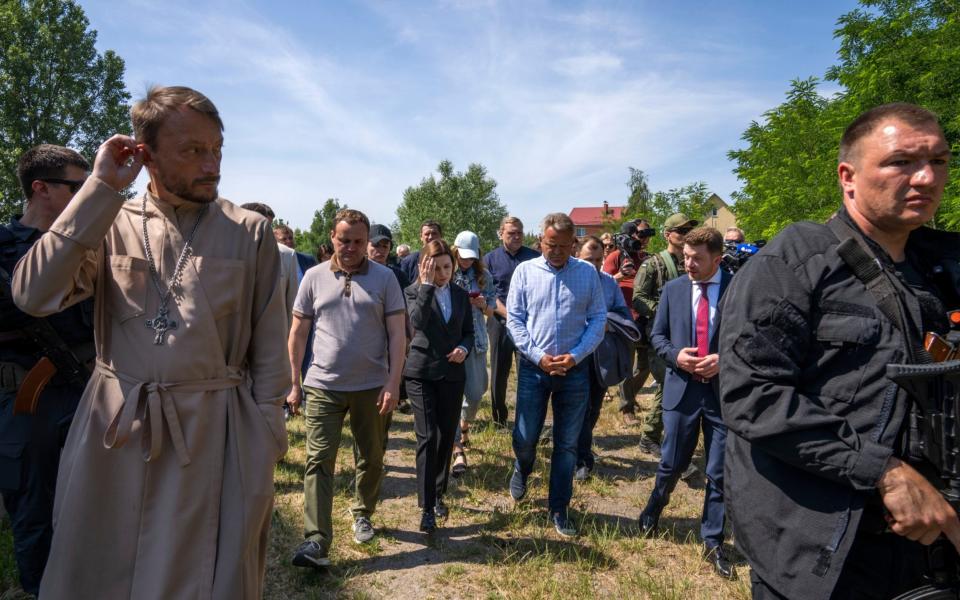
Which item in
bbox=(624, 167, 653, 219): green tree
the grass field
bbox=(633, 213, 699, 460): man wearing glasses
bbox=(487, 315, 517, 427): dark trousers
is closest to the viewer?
the grass field

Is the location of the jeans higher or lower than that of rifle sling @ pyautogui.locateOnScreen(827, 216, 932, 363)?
lower

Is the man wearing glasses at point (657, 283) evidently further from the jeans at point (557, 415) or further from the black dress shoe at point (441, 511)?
the black dress shoe at point (441, 511)

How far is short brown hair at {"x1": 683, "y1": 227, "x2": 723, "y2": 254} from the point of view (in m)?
4.27

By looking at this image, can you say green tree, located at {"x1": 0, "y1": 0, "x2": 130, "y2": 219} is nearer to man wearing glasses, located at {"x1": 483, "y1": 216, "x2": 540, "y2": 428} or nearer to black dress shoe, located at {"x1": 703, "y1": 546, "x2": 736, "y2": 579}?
man wearing glasses, located at {"x1": 483, "y1": 216, "x2": 540, "y2": 428}

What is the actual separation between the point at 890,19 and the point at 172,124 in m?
22.9

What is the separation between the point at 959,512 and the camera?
5.12 ft

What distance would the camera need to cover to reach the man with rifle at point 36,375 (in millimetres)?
2795

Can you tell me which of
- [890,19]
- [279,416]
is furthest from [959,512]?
[890,19]

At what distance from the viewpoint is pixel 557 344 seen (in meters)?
4.52

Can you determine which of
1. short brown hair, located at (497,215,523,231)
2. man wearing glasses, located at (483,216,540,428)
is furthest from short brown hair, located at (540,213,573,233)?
short brown hair, located at (497,215,523,231)

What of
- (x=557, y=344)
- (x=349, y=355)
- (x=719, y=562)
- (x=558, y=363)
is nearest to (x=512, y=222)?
(x=557, y=344)

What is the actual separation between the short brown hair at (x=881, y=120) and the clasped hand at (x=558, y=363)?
2647 mm

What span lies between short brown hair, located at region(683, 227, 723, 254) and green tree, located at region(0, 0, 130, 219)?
2979cm

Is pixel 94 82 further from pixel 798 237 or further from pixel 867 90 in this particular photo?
pixel 798 237
